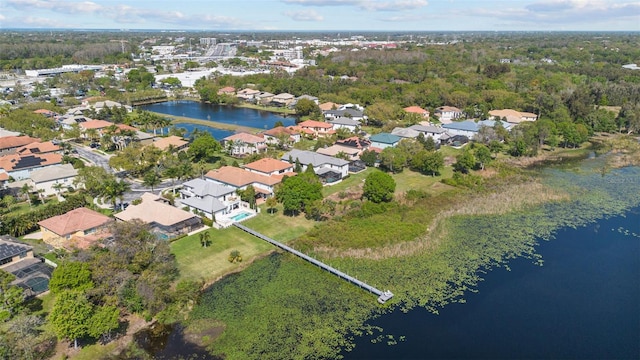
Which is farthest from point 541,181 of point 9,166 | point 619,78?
point 619,78

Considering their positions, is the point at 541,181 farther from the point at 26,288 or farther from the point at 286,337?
the point at 26,288

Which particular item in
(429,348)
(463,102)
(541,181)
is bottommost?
(429,348)

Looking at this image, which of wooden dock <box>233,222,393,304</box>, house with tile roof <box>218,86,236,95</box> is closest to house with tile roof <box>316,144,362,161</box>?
wooden dock <box>233,222,393,304</box>

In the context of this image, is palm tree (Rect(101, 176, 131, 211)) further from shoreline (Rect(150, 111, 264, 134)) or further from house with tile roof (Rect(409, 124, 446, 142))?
house with tile roof (Rect(409, 124, 446, 142))

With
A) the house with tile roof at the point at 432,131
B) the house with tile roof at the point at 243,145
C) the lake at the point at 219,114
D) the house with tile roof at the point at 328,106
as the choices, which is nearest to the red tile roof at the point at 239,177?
the house with tile roof at the point at 243,145

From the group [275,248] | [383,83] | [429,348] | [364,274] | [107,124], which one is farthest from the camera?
[383,83]

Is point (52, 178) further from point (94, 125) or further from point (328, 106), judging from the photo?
point (328, 106)

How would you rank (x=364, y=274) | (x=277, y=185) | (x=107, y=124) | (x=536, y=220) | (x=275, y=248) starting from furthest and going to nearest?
1. (x=107, y=124)
2. (x=277, y=185)
3. (x=536, y=220)
4. (x=275, y=248)
5. (x=364, y=274)
